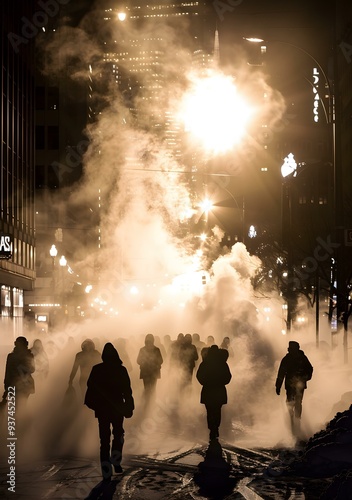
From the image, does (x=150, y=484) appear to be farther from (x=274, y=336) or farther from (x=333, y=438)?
(x=274, y=336)

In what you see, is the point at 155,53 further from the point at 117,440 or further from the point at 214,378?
the point at 117,440

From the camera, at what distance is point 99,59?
149 meters

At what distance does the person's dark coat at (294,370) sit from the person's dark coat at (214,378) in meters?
2.36

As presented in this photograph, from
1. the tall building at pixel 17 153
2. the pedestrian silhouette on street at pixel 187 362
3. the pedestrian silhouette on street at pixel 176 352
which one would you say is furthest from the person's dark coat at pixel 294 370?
the tall building at pixel 17 153

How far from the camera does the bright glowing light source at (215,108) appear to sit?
3005cm

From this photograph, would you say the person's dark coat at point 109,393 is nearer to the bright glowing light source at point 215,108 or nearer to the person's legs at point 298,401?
the person's legs at point 298,401

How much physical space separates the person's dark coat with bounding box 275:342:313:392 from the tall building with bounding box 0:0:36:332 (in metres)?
30.9

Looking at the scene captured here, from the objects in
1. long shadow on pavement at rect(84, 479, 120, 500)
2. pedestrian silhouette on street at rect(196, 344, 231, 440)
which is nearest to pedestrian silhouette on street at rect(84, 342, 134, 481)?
long shadow on pavement at rect(84, 479, 120, 500)

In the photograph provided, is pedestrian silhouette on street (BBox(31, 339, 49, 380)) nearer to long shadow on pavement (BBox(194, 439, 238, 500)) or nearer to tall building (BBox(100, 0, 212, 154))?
long shadow on pavement (BBox(194, 439, 238, 500))

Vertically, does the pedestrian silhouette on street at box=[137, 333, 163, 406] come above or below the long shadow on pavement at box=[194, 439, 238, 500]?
above

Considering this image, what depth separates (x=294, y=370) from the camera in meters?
17.4

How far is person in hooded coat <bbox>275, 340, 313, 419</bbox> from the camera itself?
16922 millimetres

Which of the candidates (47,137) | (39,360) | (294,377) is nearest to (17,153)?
(39,360)

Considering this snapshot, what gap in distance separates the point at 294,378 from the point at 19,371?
506 centimetres
